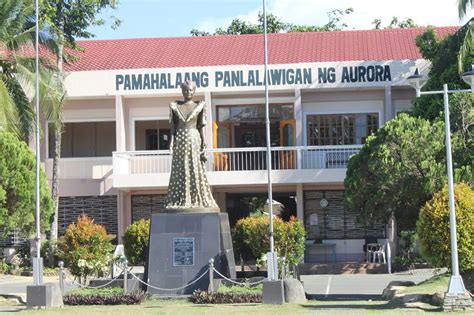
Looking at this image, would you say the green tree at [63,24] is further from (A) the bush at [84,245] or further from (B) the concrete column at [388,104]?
(B) the concrete column at [388,104]

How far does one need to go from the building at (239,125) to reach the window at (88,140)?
0.13 feet

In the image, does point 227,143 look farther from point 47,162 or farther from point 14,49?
point 14,49

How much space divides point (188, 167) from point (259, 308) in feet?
13.2

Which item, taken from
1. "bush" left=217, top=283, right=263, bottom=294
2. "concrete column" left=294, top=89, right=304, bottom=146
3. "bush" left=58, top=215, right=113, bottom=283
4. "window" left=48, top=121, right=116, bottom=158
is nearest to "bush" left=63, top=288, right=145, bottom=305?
"bush" left=217, top=283, right=263, bottom=294

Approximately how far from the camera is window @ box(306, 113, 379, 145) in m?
34.2

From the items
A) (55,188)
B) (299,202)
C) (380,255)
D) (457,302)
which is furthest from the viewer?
(299,202)

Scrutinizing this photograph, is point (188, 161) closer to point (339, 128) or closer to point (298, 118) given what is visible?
point (298, 118)

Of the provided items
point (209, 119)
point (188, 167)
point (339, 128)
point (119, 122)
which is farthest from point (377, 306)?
point (119, 122)

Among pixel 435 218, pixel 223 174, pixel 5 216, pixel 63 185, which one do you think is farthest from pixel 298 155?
pixel 435 218

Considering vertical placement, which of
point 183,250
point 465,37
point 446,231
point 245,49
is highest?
point 245,49

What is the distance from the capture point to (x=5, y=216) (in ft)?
76.8

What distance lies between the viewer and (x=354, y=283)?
1000 inches

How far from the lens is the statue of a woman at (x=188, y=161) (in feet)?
64.2

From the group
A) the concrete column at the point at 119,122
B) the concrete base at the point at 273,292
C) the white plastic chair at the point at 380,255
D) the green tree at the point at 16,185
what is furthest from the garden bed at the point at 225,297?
the concrete column at the point at 119,122
